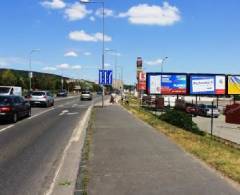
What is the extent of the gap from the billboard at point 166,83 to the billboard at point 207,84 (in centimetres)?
131

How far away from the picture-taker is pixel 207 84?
6875 centimetres

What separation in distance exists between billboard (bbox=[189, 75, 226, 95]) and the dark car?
40918 mm

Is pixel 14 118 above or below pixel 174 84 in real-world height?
below

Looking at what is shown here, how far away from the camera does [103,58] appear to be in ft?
165

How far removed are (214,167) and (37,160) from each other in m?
4.55

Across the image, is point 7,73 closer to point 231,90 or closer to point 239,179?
point 231,90

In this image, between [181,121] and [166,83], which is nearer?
[181,121]

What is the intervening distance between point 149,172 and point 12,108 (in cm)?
1831

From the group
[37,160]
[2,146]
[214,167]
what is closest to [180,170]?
[214,167]

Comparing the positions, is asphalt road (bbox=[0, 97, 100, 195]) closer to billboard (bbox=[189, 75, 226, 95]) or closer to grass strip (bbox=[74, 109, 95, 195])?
grass strip (bbox=[74, 109, 95, 195])

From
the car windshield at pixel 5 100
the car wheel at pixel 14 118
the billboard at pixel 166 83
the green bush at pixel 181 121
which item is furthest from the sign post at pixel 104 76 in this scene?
the billboard at pixel 166 83

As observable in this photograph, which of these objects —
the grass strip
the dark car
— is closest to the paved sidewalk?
the grass strip

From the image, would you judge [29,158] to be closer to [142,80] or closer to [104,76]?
[104,76]

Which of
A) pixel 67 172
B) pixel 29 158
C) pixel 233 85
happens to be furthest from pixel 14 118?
pixel 233 85
